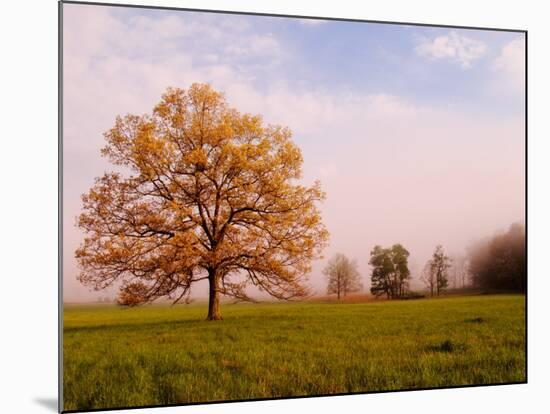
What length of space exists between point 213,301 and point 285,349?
0.86m

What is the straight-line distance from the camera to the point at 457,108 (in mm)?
9094

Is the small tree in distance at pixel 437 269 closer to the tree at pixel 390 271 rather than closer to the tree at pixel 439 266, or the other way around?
the tree at pixel 439 266

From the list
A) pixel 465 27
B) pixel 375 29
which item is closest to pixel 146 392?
pixel 375 29

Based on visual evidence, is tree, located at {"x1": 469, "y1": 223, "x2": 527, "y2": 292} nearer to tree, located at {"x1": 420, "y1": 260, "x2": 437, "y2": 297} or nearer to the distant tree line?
the distant tree line

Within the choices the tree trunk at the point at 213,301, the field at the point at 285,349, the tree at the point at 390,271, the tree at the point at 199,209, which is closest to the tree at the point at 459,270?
the field at the point at 285,349

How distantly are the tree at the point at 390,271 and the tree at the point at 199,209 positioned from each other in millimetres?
622

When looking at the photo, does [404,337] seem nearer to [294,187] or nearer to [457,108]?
[294,187]

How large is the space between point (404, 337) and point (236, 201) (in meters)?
2.28

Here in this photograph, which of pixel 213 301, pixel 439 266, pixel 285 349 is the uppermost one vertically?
pixel 439 266

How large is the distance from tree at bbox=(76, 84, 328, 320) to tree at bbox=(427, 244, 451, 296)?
1.25m

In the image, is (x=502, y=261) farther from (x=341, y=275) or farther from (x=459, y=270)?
(x=341, y=275)

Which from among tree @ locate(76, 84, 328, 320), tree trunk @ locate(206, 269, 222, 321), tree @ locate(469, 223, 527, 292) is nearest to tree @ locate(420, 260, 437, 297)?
tree @ locate(469, 223, 527, 292)

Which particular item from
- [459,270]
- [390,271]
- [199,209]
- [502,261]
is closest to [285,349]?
[390,271]

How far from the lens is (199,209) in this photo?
8414 millimetres
